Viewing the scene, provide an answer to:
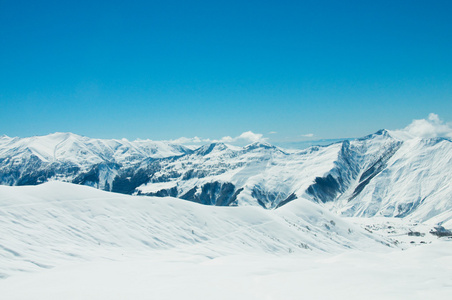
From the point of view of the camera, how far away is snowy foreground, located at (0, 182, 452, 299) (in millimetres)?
21422

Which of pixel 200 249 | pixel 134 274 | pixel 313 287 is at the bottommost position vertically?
pixel 200 249

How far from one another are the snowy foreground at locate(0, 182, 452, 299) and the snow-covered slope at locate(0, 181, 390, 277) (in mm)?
245

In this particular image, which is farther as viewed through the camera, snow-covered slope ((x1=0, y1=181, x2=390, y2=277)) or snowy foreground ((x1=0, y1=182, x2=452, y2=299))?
snow-covered slope ((x1=0, y1=181, x2=390, y2=277))

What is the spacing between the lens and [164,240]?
6912 cm

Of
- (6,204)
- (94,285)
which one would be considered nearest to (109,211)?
(6,204)

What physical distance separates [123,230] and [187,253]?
15.7m

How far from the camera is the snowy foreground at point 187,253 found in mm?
21422

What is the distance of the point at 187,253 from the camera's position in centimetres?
6294

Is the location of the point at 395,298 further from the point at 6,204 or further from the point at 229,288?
the point at 6,204

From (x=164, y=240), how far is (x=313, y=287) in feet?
174

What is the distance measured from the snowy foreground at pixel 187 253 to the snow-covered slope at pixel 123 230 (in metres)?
0.24

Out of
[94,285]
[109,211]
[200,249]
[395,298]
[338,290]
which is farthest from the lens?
[109,211]

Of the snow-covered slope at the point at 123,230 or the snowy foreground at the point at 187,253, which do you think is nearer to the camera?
the snowy foreground at the point at 187,253

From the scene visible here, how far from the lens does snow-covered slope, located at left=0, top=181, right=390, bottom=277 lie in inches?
1934
